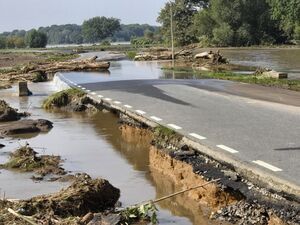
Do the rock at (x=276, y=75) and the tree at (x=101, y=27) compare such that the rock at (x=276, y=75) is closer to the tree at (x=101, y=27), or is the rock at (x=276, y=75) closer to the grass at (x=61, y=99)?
the grass at (x=61, y=99)

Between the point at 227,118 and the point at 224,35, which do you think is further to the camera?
the point at 224,35

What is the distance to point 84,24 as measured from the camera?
607 ft

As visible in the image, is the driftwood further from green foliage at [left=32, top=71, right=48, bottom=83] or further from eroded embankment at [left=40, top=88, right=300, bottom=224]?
eroded embankment at [left=40, top=88, right=300, bottom=224]

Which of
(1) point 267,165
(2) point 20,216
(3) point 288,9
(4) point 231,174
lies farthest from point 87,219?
(3) point 288,9

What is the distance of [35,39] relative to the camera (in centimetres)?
15962

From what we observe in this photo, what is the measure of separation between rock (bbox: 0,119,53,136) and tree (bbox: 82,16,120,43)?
516ft

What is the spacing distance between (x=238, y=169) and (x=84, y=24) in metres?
181

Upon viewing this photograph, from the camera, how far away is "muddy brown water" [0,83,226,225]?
27.9 ft

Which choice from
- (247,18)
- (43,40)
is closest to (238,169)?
(247,18)

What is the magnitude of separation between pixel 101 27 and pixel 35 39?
949 inches

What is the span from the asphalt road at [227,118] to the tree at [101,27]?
507 ft

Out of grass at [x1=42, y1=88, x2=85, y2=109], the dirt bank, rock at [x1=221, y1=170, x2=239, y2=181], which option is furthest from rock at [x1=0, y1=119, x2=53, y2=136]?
rock at [x1=221, y1=170, x2=239, y2=181]

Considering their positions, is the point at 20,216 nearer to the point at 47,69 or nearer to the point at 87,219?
the point at 87,219

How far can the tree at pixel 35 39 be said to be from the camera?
160 meters
